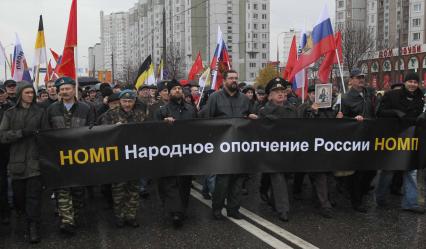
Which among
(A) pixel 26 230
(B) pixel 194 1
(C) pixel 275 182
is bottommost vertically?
(A) pixel 26 230

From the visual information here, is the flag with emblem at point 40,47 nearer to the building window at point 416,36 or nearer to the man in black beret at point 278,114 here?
the man in black beret at point 278,114

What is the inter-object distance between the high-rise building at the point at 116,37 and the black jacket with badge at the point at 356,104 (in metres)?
124

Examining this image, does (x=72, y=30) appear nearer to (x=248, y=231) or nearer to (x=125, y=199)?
(x=125, y=199)

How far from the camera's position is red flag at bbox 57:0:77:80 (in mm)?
7004

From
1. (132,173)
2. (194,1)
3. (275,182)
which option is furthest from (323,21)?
(194,1)

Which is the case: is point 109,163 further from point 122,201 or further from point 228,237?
point 228,237

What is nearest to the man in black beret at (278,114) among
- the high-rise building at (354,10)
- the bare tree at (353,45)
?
the bare tree at (353,45)

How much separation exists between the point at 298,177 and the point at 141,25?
115 m

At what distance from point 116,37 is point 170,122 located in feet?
467

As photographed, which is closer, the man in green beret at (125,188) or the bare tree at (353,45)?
the man in green beret at (125,188)

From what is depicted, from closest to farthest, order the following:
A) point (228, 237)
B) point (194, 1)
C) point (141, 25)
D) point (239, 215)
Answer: point (228, 237)
point (239, 215)
point (194, 1)
point (141, 25)

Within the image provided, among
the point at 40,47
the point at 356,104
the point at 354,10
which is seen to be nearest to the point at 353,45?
the point at 40,47

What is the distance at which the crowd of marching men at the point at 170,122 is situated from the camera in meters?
5.64

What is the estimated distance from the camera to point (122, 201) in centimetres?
613
